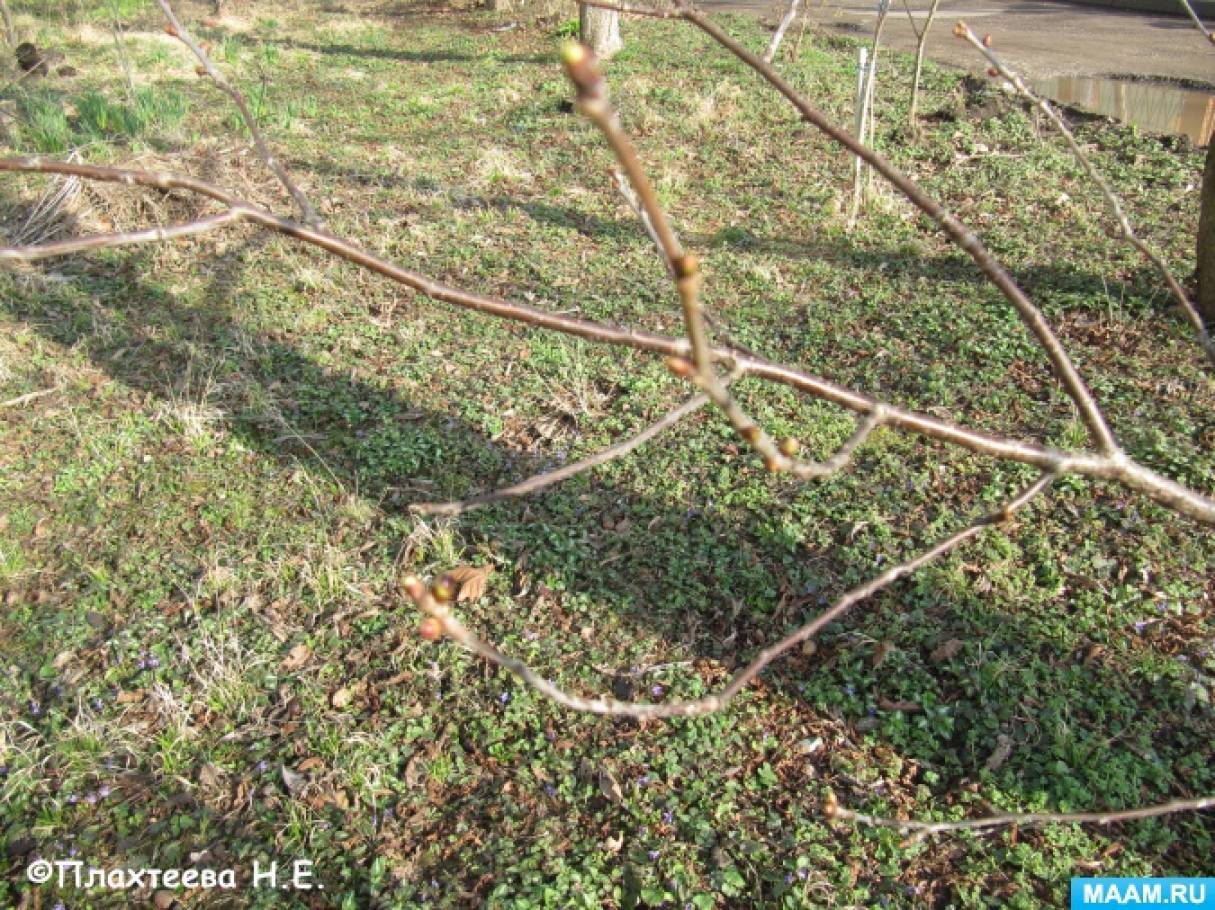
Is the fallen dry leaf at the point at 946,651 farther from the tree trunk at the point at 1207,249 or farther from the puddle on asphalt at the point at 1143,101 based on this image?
the puddle on asphalt at the point at 1143,101

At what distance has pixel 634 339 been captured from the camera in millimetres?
1275

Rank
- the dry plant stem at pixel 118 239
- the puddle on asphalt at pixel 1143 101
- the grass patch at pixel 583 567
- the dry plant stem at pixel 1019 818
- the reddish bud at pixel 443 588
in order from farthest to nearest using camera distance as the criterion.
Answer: the puddle on asphalt at pixel 1143 101 → the grass patch at pixel 583 567 → the dry plant stem at pixel 1019 818 → the dry plant stem at pixel 118 239 → the reddish bud at pixel 443 588

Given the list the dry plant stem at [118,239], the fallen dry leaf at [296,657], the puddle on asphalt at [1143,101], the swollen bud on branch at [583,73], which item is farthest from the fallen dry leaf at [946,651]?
the puddle on asphalt at [1143,101]

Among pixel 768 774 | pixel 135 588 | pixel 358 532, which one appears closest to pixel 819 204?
pixel 358 532

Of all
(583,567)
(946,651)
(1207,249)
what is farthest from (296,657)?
(1207,249)

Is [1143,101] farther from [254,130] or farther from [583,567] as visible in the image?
[254,130]

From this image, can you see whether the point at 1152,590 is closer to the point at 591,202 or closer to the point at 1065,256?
the point at 1065,256

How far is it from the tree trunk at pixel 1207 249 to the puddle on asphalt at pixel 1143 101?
3144 mm

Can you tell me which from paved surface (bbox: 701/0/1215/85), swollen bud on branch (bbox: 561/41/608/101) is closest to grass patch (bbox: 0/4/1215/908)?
swollen bud on branch (bbox: 561/41/608/101)

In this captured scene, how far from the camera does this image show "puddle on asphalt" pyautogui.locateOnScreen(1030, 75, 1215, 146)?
748 cm

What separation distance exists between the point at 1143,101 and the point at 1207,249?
16.3 feet

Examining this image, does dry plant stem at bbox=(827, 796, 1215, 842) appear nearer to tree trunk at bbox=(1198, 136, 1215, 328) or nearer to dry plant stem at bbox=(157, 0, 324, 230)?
dry plant stem at bbox=(157, 0, 324, 230)

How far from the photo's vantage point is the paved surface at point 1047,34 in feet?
31.2

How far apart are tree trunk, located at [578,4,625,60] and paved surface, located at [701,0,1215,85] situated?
2415 millimetres
